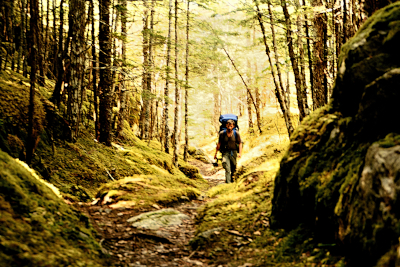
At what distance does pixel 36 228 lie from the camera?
2.94m

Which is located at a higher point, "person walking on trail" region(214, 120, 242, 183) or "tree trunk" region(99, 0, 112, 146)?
"tree trunk" region(99, 0, 112, 146)

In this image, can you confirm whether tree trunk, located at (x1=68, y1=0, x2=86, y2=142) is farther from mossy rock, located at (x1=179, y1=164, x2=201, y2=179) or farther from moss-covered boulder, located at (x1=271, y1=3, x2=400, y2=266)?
mossy rock, located at (x1=179, y1=164, x2=201, y2=179)

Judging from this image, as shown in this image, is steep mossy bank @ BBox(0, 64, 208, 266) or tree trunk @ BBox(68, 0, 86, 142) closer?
steep mossy bank @ BBox(0, 64, 208, 266)

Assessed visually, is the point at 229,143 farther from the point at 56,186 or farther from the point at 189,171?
the point at 189,171

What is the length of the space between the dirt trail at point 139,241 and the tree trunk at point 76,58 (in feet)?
11.5

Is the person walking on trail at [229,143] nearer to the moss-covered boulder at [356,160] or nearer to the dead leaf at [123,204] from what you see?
Answer: the dead leaf at [123,204]

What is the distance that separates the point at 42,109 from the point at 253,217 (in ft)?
20.3

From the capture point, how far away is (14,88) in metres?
6.80

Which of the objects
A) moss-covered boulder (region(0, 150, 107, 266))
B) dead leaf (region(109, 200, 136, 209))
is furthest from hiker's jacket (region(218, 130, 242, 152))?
moss-covered boulder (region(0, 150, 107, 266))

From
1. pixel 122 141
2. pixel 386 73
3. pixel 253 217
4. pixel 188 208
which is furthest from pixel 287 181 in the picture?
pixel 122 141

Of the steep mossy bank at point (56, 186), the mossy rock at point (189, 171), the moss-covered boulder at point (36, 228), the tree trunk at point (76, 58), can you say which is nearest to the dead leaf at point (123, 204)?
the steep mossy bank at point (56, 186)

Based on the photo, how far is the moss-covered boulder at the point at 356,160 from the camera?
237 cm

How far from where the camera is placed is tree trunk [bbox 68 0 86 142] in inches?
313

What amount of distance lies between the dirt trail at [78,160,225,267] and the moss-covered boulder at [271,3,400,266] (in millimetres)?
1632
